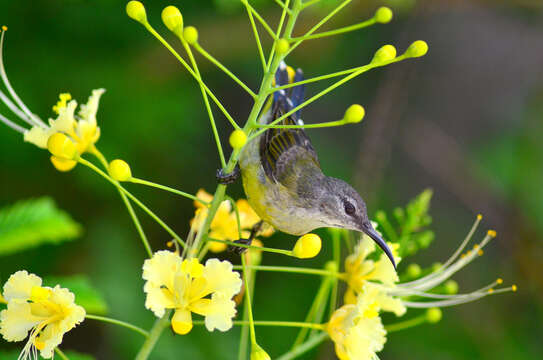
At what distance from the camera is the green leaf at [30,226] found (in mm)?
1850

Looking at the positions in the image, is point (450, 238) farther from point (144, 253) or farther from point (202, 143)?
point (144, 253)

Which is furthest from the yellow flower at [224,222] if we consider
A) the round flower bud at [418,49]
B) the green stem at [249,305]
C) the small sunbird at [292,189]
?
the round flower bud at [418,49]

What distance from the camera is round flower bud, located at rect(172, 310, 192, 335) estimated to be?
4.58ft

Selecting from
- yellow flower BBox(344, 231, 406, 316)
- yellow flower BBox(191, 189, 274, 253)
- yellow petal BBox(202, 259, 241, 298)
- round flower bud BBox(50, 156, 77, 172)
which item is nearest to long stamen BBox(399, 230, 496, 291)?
yellow flower BBox(344, 231, 406, 316)

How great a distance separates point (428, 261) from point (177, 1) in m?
2.48

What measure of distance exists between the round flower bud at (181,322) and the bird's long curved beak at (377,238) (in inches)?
21.5

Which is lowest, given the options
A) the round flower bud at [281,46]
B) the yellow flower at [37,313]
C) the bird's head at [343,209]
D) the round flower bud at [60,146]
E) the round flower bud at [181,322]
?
the yellow flower at [37,313]

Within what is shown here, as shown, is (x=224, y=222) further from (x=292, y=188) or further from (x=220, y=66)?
(x=220, y=66)

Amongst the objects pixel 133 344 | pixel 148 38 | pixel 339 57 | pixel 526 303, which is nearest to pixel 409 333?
pixel 526 303

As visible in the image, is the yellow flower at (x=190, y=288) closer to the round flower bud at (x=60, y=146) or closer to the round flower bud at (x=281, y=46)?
the round flower bud at (x=60, y=146)

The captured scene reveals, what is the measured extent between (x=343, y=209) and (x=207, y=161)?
2.37m

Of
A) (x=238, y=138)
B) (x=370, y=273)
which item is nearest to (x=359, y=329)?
(x=370, y=273)

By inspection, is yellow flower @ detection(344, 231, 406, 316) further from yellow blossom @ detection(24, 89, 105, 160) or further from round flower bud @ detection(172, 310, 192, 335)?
yellow blossom @ detection(24, 89, 105, 160)

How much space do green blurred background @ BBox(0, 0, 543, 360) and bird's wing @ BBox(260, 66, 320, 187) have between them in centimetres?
61
